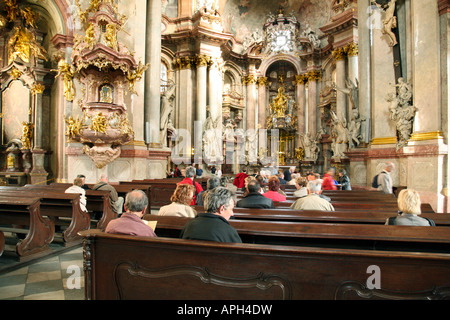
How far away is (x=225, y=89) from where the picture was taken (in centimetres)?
2355

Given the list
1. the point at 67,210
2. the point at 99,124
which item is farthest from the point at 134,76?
the point at 67,210

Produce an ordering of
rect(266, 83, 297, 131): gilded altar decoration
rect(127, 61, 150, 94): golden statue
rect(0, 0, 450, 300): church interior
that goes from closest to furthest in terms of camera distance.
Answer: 1. rect(0, 0, 450, 300): church interior
2. rect(127, 61, 150, 94): golden statue
3. rect(266, 83, 297, 131): gilded altar decoration

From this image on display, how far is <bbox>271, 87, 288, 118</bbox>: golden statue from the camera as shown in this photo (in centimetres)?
2461

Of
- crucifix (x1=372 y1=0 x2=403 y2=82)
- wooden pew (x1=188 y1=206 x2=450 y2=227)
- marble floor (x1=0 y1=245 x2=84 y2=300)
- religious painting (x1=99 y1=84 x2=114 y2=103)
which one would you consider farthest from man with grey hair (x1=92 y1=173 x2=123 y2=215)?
crucifix (x1=372 y1=0 x2=403 y2=82)

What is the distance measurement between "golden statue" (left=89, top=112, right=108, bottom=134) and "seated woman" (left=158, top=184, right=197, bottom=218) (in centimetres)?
697

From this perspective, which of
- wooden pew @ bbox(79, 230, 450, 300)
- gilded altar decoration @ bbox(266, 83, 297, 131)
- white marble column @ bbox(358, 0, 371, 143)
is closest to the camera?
wooden pew @ bbox(79, 230, 450, 300)

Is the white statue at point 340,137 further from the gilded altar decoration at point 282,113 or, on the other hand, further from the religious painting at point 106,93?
the religious painting at point 106,93

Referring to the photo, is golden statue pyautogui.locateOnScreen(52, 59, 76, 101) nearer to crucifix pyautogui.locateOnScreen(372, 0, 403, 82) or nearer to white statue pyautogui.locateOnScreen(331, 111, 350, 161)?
crucifix pyautogui.locateOnScreen(372, 0, 403, 82)

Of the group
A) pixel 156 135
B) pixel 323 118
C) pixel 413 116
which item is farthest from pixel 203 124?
pixel 413 116

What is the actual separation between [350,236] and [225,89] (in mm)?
21909

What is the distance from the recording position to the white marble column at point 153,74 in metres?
12.0

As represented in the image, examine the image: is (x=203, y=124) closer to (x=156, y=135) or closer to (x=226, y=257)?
(x=156, y=135)

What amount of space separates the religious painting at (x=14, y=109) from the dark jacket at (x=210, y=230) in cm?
1541
